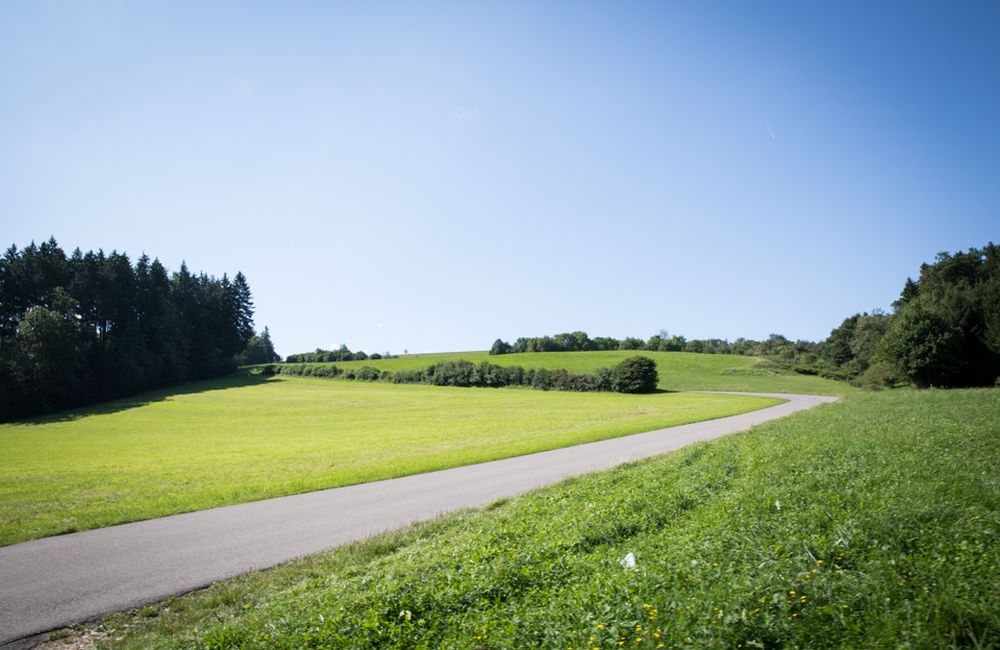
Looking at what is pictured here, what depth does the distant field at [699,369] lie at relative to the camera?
Answer: 70.1 metres

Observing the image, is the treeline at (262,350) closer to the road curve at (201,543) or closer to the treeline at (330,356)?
the treeline at (330,356)

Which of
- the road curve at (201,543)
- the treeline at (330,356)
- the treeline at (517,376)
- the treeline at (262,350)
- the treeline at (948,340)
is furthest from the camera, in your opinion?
the treeline at (262,350)

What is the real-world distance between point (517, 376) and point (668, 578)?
220 ft

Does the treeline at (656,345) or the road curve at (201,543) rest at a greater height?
the treeline at (656,345)

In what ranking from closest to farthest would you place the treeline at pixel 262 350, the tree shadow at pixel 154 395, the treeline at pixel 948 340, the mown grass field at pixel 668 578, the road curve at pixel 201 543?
the mown grass field at pixel 668 578 < the road curve at pixel 201 543 < the treeline at pixel 948 340 < the tree shadow at pixel 154 395 < the treeline at pixel 262 350

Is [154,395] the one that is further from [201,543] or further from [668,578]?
[668,578]

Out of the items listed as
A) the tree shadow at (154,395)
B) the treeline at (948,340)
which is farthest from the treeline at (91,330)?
the treeline at (948,340)

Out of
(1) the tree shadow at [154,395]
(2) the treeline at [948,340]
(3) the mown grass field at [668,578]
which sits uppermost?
(2) the treeline at [948,340]

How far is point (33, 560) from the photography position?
8.70 metres

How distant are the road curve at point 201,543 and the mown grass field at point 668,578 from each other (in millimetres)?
823

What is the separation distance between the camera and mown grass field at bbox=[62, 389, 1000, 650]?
173 inches

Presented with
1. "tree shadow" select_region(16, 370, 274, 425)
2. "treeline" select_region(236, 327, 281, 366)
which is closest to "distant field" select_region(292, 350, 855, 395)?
"tree shadow" select_region(16, 370, 274, 425)

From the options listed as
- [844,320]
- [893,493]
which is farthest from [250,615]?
[844,320]

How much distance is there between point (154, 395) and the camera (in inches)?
2373
